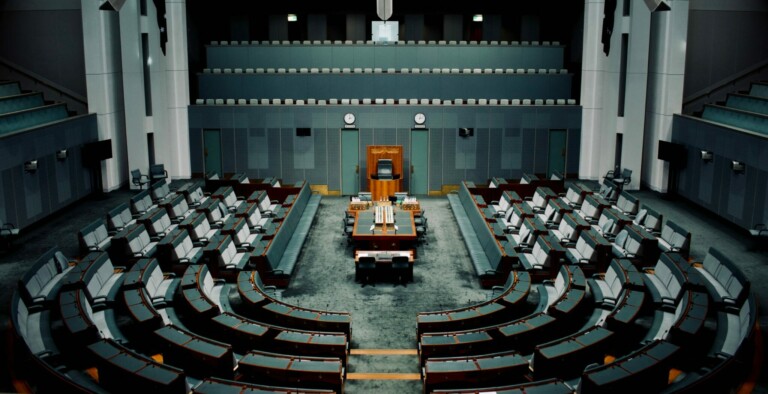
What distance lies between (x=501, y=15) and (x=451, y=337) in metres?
21.3

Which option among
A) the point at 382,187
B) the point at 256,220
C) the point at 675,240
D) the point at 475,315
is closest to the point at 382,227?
the point at 256,220

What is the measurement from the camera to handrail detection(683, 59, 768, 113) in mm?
23312

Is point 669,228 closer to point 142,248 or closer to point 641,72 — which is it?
point 641,72

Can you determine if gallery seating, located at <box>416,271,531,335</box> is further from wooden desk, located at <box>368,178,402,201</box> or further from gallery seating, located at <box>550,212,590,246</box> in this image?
wooden desk, located at <box>368,178,402,201</box>

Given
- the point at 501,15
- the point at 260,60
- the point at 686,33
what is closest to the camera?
the point at 686,33

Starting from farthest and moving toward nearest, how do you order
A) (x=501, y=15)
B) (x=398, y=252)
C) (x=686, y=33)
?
(x=501, y=15) < (x=686, y=33) < (x=398, y=252)

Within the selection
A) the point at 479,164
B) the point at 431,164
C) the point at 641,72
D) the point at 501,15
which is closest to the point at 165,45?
the point at 431,164

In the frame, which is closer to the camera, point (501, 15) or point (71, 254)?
point (71, 254)

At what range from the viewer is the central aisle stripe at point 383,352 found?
11758 mm

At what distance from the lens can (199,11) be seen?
27609mm

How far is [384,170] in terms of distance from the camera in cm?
2314

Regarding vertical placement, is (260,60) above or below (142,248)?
above

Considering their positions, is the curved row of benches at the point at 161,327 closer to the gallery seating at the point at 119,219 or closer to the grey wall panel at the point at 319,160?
the gallery seating at the point at 119,219

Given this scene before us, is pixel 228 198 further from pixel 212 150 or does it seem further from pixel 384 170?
pixel 384 170
